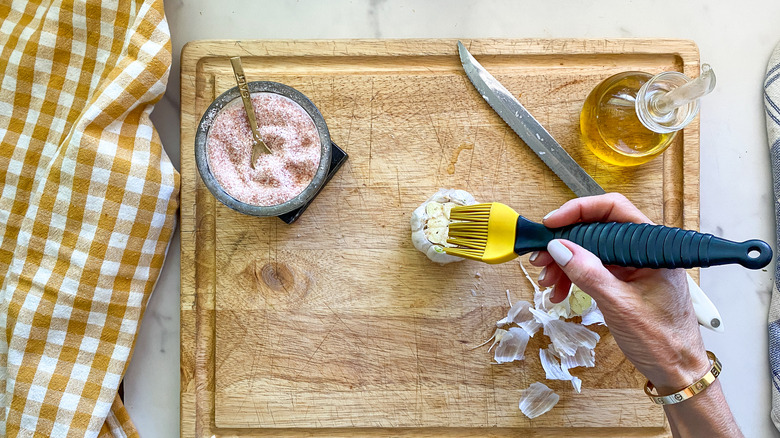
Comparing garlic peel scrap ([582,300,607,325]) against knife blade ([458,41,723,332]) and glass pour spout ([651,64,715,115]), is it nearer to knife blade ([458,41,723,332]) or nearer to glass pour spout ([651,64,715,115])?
knife blade ([458,41,723,332])

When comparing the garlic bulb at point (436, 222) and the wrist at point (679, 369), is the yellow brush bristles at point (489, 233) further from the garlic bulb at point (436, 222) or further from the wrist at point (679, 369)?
the wrist at point (679, 369)

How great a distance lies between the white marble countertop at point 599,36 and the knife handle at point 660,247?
45cm

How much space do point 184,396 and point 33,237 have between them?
0.40 m

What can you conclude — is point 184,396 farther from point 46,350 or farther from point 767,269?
point 767,269

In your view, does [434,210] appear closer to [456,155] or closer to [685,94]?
[456,155]

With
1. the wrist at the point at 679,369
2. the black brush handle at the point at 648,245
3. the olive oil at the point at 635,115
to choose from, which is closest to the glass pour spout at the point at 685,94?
the olive oil at the point at 635,115

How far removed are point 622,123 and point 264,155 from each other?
2.05ft

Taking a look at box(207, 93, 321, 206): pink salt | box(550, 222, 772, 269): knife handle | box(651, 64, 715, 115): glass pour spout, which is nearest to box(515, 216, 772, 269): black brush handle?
box(550, 222, 772, 269): knife handle

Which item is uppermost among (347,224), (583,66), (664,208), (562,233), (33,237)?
(583,66)

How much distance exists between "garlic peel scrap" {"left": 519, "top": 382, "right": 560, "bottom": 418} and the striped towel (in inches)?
17.1

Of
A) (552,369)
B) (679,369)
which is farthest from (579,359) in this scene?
(679,369)

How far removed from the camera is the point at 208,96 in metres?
1.11

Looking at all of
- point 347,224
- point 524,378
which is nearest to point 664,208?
point 524,378

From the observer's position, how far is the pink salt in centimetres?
99
